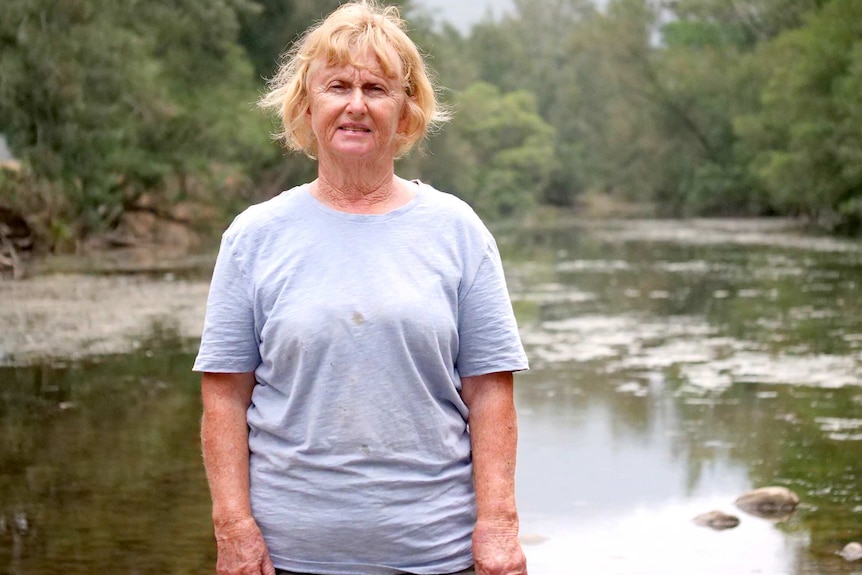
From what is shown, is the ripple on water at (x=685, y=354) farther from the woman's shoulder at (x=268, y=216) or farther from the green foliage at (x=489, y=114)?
the woman's shoulder at (x=268, y=216)

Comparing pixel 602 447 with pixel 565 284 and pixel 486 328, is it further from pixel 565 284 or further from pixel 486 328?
pixel 565 284

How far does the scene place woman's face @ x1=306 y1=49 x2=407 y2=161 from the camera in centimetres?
265

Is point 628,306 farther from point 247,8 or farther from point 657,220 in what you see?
point 657,220

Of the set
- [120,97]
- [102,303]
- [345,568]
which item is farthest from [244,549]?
[120,97]

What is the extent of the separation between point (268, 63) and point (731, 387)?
3706 centimetres

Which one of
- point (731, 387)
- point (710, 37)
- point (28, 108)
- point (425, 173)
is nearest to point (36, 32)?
point (28, 108)

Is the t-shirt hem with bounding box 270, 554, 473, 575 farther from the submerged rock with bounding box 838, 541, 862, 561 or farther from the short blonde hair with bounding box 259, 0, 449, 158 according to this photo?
the submerged rock with bounding box 838, 541, 862, 561

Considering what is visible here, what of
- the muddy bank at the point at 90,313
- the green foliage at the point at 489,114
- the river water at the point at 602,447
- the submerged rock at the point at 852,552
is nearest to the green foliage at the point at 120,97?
the green foliage at the point at 489,114

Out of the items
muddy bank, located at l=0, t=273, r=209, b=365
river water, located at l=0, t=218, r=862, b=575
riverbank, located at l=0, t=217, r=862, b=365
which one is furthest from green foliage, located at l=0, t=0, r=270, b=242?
river water, located at l=0, t=218, r=862, b=575

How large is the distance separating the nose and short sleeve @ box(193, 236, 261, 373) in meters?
0.34

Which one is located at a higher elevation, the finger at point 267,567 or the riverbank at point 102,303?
the finger at point 267,567

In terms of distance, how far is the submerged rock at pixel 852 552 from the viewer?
686 cm

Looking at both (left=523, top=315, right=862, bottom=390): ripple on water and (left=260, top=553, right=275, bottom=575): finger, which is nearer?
(left=260, top=553, right=275, bottom=575): finger

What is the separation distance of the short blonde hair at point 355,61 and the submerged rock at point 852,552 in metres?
4.72
